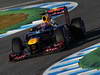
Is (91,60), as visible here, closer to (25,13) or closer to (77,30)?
(77,30)

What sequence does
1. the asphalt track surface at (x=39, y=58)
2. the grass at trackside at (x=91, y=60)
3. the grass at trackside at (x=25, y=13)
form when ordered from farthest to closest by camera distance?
the grass at trackside at (x=25, y=13)
the asphalt track surface at (x=39, y=58)
the grass at trackside at (x=91, y=60)

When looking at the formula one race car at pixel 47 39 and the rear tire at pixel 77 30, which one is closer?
the formula one race car at pixel 47 39

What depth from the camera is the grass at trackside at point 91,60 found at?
1053cm

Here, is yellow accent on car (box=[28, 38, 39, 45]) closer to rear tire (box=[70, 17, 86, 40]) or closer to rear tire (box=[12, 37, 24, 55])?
rear tire (box=[12, 37, 24, 55])

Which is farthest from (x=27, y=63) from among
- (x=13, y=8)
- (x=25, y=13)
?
(x=13, y=8)

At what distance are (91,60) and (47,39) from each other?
281cm

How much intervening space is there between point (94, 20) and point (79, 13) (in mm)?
3028

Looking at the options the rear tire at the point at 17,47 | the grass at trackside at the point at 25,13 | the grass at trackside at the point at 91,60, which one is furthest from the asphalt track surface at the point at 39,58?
the grass at trackside at the point at 25,13

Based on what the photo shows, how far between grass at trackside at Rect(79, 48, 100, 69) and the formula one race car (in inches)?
60.6

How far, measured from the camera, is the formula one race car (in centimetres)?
1275

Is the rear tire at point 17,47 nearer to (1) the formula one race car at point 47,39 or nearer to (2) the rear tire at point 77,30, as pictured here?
(1) the formula one race car at point 47,39

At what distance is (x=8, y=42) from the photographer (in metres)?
16.7

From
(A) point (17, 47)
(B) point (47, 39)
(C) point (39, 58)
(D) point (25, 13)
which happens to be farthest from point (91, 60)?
(D) point (25, 13)

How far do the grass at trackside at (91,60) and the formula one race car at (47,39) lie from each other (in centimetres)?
154
